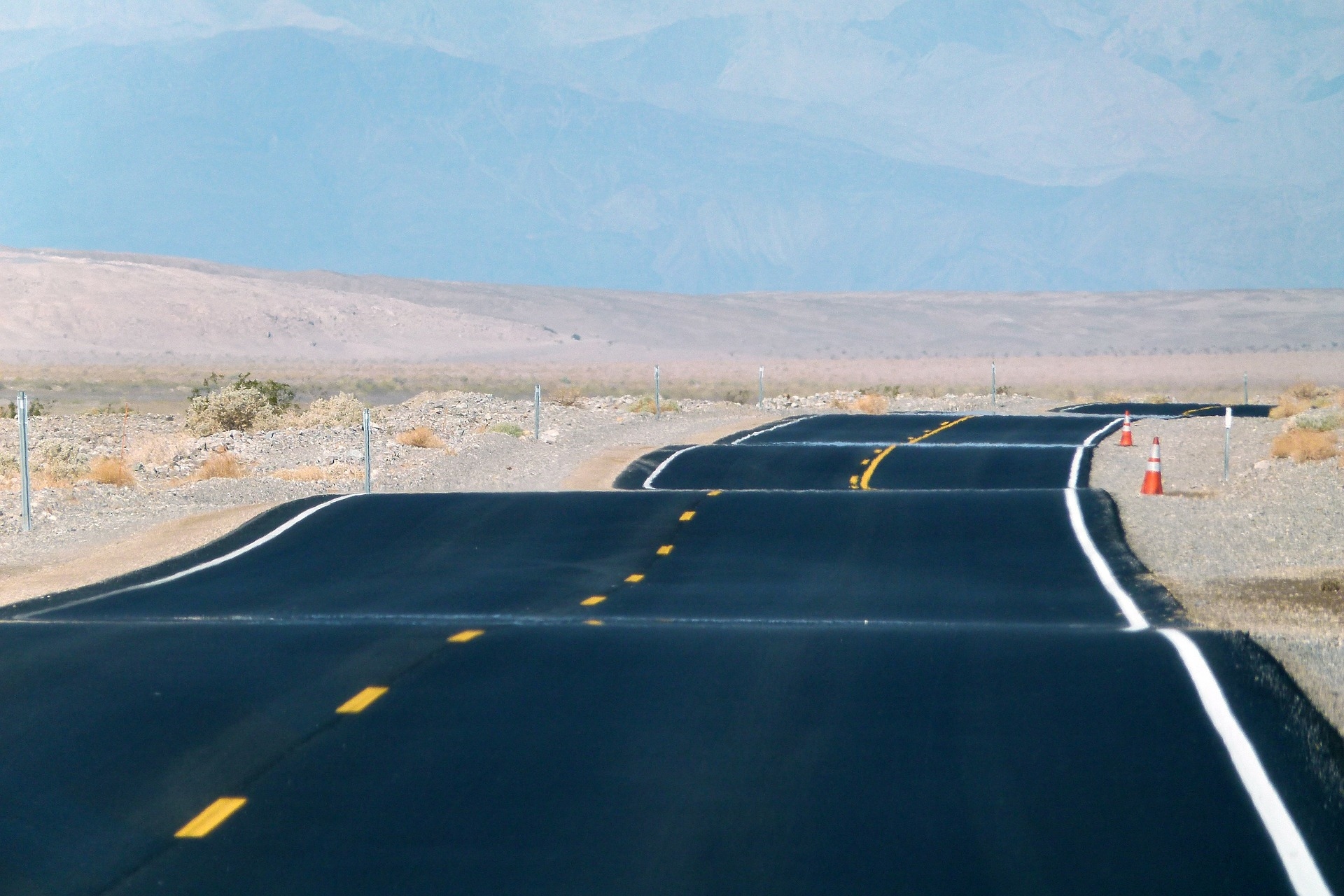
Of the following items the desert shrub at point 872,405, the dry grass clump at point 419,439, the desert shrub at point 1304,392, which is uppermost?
the desert shrub at point 1304,392

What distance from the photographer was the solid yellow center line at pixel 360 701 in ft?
27.8

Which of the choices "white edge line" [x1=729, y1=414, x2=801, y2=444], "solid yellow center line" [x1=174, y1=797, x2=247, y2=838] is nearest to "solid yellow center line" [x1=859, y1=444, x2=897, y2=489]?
"white edge line" [x1=729, y1=414, x2=801, y2=444]

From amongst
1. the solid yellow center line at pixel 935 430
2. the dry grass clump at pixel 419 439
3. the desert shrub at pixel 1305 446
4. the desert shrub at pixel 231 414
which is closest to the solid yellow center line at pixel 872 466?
the solid yellow center line at pixel 935 430

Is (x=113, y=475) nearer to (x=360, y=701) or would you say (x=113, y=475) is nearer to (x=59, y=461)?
(x=59, y=461)

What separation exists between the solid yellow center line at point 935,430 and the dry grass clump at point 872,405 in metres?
10.9

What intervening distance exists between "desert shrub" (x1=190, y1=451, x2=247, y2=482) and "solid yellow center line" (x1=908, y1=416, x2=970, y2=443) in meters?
11.7

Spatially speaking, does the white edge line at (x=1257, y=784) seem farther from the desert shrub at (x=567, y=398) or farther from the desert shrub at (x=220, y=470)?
the desert shrub at (x=567, y=398)

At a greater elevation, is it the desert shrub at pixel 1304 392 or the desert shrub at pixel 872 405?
the desert shrub at pixel 1304 392

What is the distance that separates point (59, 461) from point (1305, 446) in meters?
21.7

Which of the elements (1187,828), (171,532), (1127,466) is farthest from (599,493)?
(1187,828)

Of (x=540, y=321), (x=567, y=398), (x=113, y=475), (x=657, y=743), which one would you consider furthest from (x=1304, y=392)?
(x=540, y=321)

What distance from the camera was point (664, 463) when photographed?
30.2m

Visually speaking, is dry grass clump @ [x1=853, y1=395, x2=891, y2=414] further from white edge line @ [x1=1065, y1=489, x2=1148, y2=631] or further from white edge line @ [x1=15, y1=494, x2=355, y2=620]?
→ white edge line @ [x1=15, y1=494, x2=355, y2=620]

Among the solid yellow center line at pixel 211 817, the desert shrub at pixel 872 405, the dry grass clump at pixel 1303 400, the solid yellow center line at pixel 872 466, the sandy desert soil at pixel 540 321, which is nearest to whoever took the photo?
the solid yellow center line at pixel 211 817
